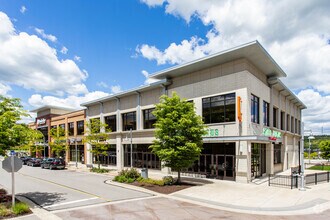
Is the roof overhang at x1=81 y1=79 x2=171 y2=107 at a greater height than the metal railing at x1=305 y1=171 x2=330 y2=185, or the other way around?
the roof overhang at x1=81 y1=79 x2=171 y2=107

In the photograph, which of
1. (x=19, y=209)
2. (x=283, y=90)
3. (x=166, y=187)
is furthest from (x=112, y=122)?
(x=19, y=209)

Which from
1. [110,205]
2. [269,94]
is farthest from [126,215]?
[269,94]

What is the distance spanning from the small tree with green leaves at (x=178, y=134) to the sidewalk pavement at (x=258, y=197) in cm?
258

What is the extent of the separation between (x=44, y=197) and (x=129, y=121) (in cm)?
1970

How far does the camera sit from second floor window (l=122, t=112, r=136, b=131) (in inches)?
1359

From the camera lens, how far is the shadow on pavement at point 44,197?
1480cm

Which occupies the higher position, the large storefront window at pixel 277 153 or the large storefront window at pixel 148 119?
the large storefront window at pixel 148 119

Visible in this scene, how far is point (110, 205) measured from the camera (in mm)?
13875

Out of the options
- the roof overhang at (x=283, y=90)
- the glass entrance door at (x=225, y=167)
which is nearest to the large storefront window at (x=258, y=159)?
the glass entrance door at (x=225, y=167)

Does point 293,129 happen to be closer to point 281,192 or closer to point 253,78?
point 253,78

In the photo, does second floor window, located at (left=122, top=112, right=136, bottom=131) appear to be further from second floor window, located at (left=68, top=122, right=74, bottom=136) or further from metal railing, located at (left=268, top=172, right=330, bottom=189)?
metal railing, located at (left=268, top=172, right=330, bottom=189)

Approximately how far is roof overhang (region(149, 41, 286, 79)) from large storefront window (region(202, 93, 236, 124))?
3.50m

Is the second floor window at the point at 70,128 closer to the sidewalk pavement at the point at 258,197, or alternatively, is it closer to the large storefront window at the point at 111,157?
the large storefront window at the point at 111,157

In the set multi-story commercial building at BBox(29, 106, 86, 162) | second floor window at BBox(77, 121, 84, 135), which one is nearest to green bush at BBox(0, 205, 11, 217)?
multi-story commercial building at BBox(29, 106, 86, 162)
